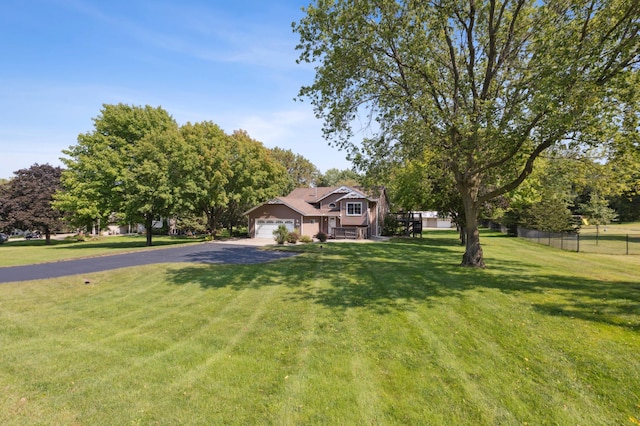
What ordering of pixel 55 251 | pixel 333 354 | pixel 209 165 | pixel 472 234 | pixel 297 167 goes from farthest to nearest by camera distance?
1. pixel 297 167
2. pixel 209 165
3. pixel 55 251
4. pixel 472 234
5. pixel 333 354

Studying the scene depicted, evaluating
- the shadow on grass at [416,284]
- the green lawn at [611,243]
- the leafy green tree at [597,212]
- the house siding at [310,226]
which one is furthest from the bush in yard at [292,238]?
the leafy green tree at [597,212]

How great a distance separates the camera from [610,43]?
9.24 metres

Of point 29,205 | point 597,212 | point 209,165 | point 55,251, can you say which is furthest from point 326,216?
point 597,212

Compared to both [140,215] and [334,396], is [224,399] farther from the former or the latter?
[140,215]

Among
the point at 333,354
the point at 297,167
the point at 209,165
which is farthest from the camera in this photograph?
the point at 297,167

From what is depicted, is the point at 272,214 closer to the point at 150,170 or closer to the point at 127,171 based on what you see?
the point at 150,170

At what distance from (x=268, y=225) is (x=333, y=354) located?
29.7 metres

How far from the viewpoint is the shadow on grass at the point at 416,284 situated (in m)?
7.65

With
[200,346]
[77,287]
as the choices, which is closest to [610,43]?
[200,346]

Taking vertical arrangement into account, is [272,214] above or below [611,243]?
above

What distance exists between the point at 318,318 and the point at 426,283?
4.63m

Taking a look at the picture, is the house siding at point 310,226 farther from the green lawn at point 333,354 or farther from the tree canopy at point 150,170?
the green lawn at point 333,354

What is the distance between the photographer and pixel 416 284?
10555 millimetres

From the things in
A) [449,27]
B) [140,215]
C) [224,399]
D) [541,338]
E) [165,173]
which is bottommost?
[224,399]
